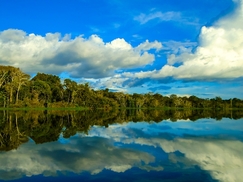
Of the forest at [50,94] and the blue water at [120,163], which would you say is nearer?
the blue water at [120,163]

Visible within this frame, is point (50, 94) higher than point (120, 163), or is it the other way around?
point (50, 94)

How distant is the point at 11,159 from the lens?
11.3 meters

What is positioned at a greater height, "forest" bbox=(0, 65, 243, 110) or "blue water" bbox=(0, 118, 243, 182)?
"forest" bbox=(0, 65, 243, 110)

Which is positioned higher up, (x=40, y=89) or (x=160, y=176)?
(x=40, y=89)

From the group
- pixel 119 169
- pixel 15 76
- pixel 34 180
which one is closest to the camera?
pixel 34 180

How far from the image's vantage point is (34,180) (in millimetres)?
8578

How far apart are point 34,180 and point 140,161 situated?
468 cm

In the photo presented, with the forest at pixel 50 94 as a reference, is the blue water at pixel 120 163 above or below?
below

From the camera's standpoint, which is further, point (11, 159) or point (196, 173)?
point (11, 159)

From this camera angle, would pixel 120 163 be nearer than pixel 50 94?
Yes

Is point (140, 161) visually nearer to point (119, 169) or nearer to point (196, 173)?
point (119, 169)

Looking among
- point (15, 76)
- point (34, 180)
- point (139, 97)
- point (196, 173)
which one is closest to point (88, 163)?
point (34, 180)

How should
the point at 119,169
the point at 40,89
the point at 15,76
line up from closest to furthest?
the point at 119,169, the point at 15,76, the point at 40,89

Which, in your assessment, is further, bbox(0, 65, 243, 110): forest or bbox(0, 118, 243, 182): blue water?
bbox(0, 65, 243, 110): forest
